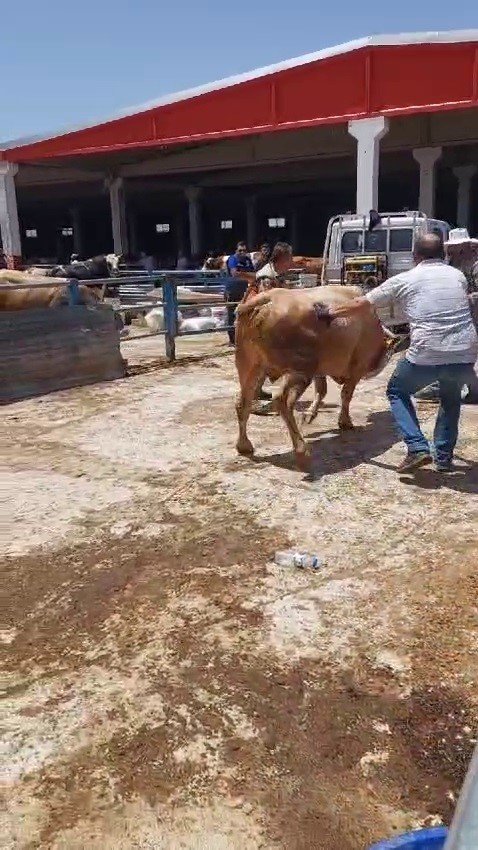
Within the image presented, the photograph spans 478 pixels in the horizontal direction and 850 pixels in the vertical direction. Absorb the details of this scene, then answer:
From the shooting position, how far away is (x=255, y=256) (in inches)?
539

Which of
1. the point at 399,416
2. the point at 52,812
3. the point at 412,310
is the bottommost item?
the point at 52,812

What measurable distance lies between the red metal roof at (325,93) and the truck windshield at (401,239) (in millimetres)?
3843

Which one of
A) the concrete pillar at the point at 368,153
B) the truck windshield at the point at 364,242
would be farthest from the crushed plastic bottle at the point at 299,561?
the concrete pillar at the point at 368,153

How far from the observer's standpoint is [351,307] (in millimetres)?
4996

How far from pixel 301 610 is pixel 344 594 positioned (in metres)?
0.26

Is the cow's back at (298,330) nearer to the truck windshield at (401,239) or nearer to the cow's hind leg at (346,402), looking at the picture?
the cow's hind leg at (346,402)

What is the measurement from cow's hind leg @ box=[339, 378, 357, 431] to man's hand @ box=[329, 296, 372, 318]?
0.97 metres

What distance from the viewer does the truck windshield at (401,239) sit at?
12.8 metres

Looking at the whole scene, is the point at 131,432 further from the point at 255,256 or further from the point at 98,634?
the point at 255,256

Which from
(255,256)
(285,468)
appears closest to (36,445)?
(285,468)

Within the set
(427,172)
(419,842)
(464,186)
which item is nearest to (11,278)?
(419,842)

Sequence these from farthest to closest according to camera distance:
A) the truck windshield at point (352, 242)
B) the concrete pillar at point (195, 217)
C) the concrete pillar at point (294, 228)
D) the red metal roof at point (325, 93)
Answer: the concrete pillar at point (294, 228) → the concrete pillar at point (195, 217) → the red metal roof at point (325, 93) → the truck windshield at point (352, 242)

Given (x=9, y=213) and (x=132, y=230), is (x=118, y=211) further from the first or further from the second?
(x=132, y=230)

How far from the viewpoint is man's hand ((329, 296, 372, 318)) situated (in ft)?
16.3
